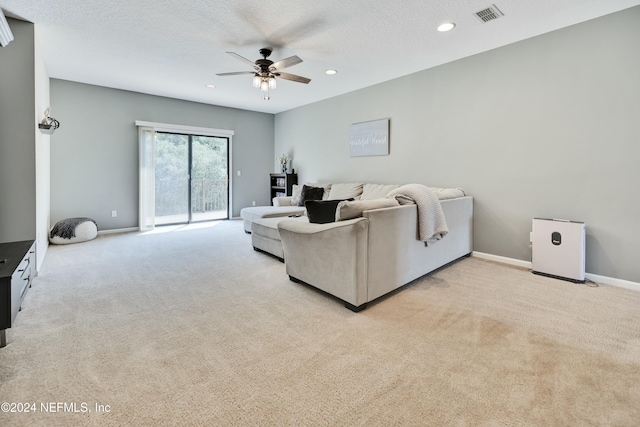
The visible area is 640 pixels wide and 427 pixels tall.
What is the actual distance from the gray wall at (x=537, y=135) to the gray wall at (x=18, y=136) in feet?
14.8

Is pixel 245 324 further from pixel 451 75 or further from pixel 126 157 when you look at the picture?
pixel 126 157

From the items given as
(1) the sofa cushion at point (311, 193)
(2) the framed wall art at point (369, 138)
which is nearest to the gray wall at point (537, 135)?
(2) the framed wall art at point (369, 138)

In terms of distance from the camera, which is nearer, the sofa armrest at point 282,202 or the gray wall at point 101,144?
the gray wall at point 101,144

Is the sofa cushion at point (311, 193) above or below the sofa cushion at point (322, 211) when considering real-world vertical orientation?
above

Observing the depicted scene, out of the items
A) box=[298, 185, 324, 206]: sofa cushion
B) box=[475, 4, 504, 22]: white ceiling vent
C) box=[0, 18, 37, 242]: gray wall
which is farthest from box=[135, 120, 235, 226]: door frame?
box=[475, 4, 504, 22]: white ceiling vent

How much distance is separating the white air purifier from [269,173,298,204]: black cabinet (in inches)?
189

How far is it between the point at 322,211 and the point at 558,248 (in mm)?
2487

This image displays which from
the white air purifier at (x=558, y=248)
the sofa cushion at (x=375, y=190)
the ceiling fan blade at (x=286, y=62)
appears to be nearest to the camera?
the white air purifier at (x=558, y=248)

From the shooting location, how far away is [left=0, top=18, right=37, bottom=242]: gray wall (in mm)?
2949

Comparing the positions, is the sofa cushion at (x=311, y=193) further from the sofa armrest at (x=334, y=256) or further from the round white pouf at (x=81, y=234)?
the round white pouf at (x=81, y=234)

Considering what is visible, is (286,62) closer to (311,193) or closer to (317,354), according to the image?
(311,193)

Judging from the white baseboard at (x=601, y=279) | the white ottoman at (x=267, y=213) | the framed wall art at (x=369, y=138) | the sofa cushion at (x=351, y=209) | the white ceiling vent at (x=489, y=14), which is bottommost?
the white baseboard at (x=601, y=279)

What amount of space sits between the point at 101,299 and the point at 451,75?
188 inches

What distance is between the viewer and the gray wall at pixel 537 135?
2834 mm
